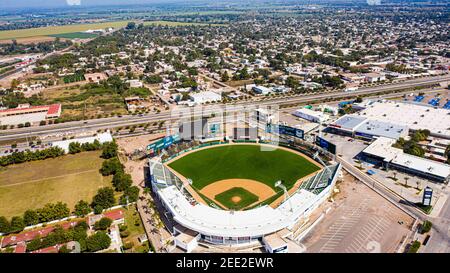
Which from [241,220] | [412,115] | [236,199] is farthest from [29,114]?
[412,115]

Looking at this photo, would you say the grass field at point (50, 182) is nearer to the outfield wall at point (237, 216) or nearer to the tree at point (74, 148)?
the tree at point (74, 148)

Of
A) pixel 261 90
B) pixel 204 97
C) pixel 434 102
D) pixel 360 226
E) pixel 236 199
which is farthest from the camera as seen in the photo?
pixel 261 90

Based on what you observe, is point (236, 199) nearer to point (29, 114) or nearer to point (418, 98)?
point (29, 114)

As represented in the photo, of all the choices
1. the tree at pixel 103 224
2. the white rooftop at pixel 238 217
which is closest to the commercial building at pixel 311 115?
the white rooftop at pixel 238 217

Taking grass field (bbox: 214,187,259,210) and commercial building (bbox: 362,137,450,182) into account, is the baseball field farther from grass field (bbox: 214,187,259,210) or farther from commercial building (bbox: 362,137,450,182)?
commercial building (bbox: 362,137,450,182)

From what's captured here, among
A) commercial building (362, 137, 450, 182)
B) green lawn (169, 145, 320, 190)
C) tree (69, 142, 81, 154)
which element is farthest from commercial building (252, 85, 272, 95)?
tree (69, 142, 81, 154)

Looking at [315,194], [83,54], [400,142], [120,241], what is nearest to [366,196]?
[315,194]

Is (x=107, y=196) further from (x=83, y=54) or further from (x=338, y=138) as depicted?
(x=83, y=54)
